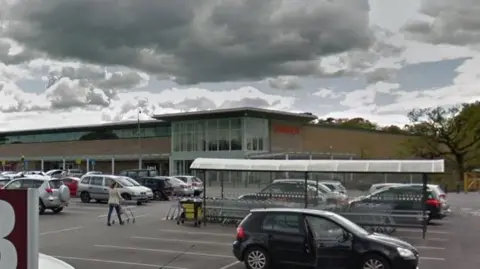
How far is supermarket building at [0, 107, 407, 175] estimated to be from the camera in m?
72.6

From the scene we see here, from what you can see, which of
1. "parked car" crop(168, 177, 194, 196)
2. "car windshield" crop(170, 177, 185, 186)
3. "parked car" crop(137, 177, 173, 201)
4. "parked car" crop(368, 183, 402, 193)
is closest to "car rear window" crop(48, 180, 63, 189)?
"parked car" crop(137, 177, 173, 201)

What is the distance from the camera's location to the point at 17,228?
4.26m

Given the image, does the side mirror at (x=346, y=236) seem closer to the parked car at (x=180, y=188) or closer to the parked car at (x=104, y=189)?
the parked car at (x=104, y=189)

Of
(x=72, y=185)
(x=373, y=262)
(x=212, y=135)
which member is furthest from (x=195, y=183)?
(x=212, y=135)

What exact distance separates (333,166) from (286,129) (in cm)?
5579

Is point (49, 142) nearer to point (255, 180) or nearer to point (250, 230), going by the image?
point (255, 180)

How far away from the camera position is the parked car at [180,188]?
3847cm

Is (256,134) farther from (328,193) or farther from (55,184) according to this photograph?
(328,193)

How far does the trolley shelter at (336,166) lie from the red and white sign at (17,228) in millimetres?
17008

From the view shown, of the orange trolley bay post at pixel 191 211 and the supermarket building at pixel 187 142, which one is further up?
the supermarket building at pixel 187 142

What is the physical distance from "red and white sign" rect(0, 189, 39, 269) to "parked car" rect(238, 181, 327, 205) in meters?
19.7

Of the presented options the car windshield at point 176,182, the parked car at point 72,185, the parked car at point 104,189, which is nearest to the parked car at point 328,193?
the parked car at point 104,189

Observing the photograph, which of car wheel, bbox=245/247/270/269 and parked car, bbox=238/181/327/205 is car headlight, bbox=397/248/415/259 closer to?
car wheel, bbox=245/247/270/269

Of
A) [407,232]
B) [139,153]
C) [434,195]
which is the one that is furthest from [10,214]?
[139,153]
